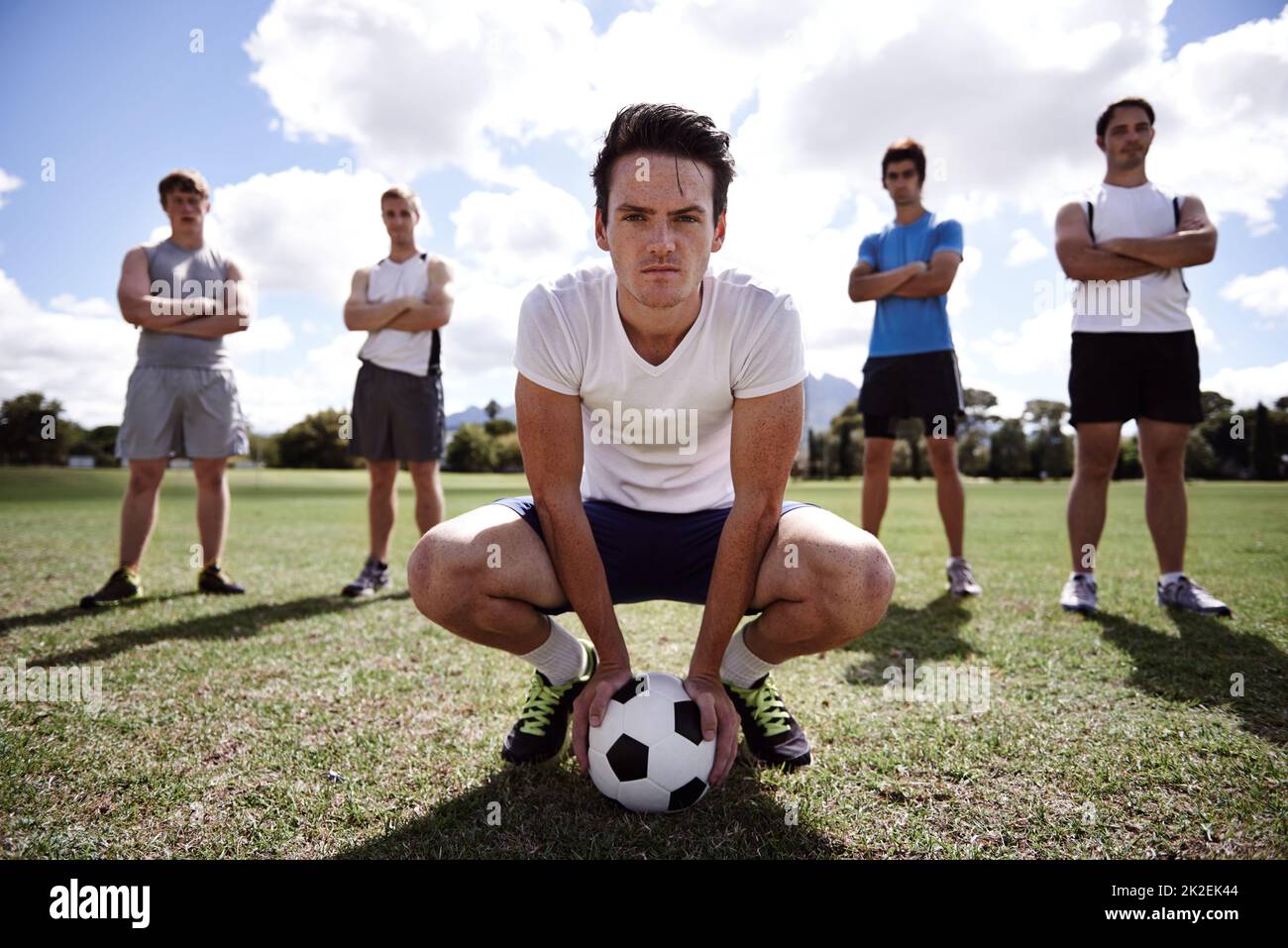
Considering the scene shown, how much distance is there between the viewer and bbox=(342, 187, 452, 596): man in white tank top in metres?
5.76

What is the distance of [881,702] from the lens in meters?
3.18

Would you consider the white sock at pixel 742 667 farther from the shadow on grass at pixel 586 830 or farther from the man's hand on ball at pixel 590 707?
the man's hand on ball at pixel 590 707

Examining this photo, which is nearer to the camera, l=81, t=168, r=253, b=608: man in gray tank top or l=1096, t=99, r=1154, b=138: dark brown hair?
l=1096, t=99, r=1154, b=138: dark brown hair

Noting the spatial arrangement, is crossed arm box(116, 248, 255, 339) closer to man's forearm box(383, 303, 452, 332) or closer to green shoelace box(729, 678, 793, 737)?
man's forearm box(383, 303, 452, 332)

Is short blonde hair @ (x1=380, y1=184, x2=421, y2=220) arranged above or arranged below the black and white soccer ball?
above

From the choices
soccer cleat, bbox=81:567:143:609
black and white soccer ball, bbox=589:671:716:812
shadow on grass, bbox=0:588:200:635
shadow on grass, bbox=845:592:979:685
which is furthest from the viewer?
soccer cleat, bbox=81:567:143:609

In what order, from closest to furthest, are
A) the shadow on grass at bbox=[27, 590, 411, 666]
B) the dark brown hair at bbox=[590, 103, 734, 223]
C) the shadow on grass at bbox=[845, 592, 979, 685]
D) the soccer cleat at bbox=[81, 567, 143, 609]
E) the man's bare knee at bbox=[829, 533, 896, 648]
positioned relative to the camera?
1. the man's bare knee at bbox=[829, 533, 896, 648]
2. the dark brown hair at bbox=[590, 103, 734, 223]
3. the shadow on grass at bbox=[845, 592, 979, 685]
4. the shadow on grass at bbox=[27, 590, 411, 666]
5. the soccer cleat at bbox=[81, 567, 143, 609]

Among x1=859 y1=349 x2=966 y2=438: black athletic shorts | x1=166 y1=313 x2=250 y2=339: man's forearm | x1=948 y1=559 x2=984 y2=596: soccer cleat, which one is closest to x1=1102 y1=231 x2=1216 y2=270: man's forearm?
x1=859 y1=349 x2=966 y2=438: black athletic shorts

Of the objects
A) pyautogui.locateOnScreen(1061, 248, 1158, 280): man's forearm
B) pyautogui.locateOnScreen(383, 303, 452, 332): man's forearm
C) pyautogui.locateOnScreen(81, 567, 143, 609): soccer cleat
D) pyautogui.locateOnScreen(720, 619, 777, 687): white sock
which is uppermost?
pyautogui.locateOnScreen(1061, 248, 1158, 280): man's forearm

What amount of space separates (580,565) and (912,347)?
411cm

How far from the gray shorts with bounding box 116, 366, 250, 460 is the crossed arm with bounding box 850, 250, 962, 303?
5.42m

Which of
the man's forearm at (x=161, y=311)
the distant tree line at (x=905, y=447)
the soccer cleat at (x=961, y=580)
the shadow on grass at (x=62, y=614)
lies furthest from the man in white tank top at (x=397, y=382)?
the distant tree line at (x=905, y=447)

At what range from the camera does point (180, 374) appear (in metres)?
5.44
